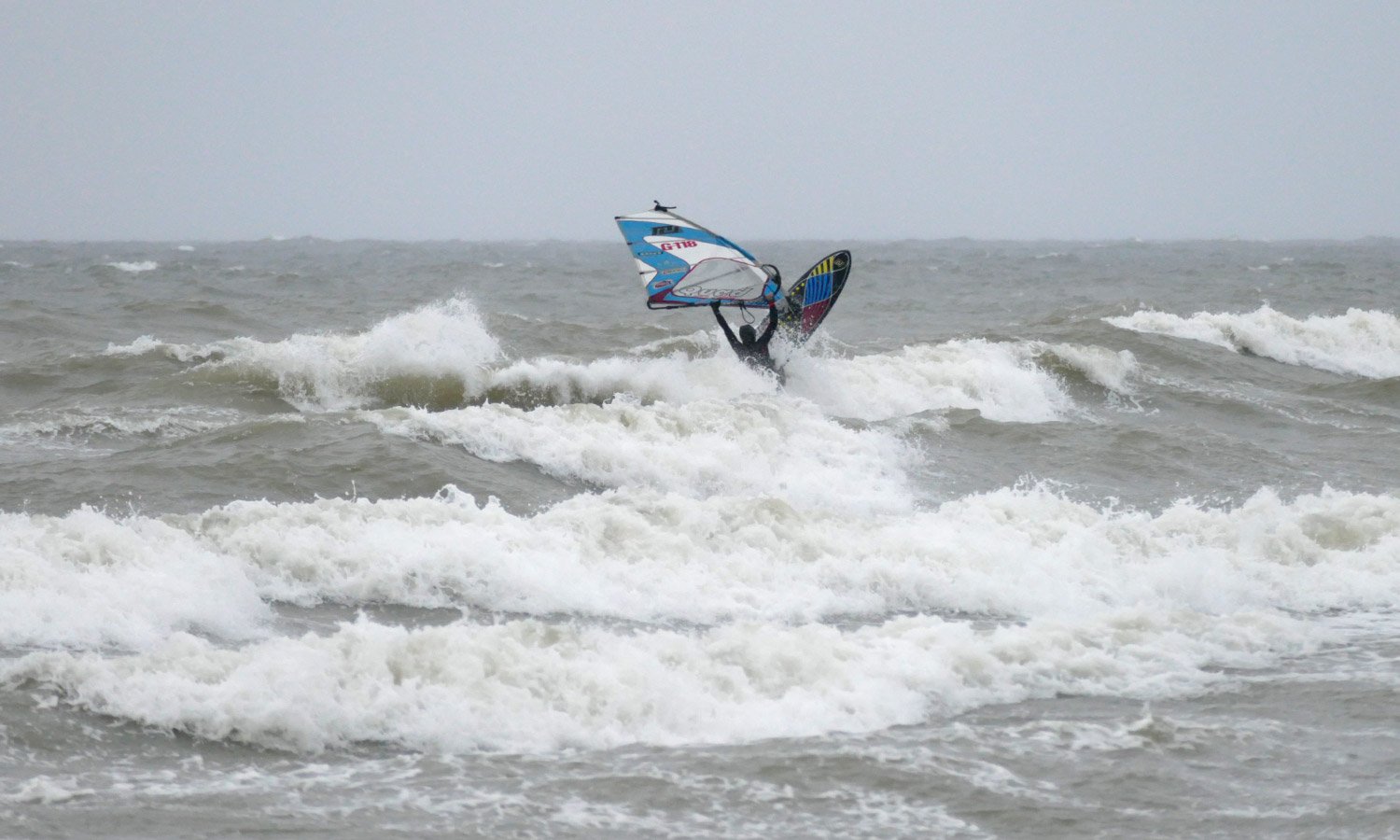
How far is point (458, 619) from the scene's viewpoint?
7922 mm

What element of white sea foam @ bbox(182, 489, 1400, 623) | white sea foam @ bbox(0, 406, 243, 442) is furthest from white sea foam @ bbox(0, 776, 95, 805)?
white sea foam @ bbox(0, 406, 243, 442)

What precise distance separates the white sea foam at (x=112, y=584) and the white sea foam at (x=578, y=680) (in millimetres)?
520

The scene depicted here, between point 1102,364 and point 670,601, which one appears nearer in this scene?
point 670,601

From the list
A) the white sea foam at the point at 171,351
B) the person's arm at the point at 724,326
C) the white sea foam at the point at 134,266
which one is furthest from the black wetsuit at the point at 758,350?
the white sea foam at the point at 134,266

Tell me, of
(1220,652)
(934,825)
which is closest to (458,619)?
(934,825)

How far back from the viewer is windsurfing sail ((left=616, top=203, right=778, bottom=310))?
622 inches

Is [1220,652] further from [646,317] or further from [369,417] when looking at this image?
[646,317]

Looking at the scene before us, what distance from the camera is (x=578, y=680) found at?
254 inches

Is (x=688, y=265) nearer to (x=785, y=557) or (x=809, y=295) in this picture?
(x=809, y=295)

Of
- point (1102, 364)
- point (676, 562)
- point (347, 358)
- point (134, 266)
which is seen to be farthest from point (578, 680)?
point (134, 266)

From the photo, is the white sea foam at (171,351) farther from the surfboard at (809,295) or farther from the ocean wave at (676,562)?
the ocean wave at (676,562)

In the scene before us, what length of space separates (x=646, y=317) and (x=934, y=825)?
2249 centimetres

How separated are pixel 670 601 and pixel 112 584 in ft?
10.3

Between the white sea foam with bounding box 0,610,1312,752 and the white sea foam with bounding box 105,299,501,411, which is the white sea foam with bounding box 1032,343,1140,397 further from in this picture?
the white sea foam with bounding box 0,610,1312,752
